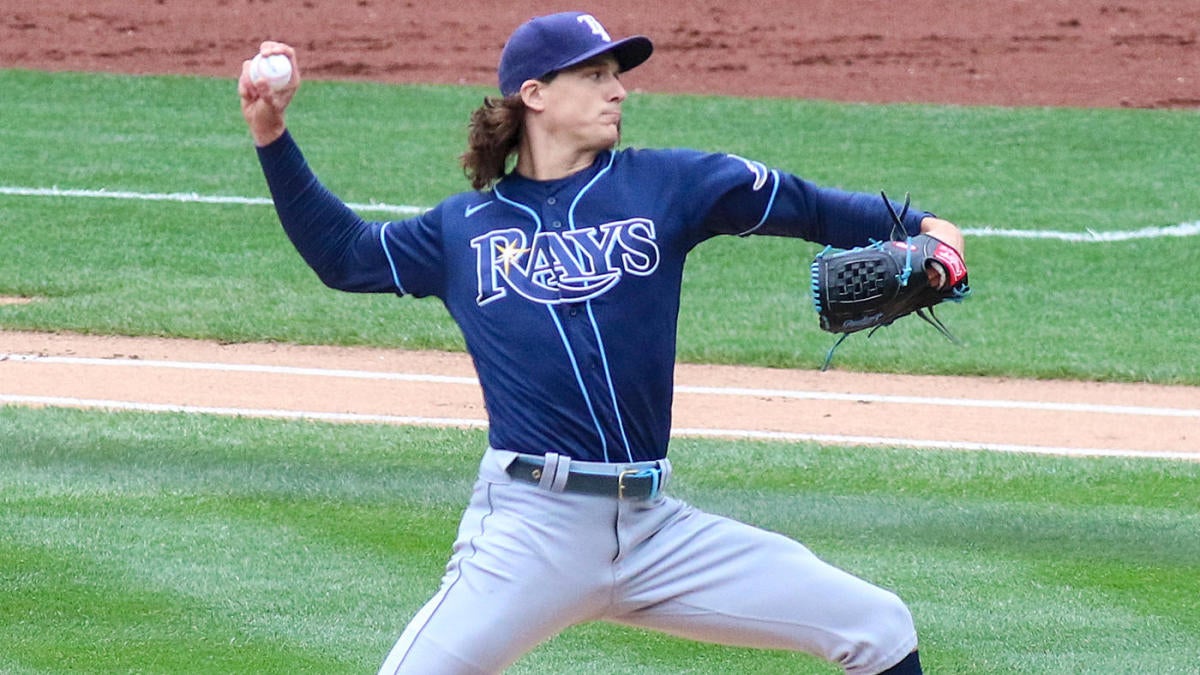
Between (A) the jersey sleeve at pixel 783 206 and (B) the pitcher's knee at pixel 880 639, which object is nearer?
(B) the pitcher's knee at pixel 880 639

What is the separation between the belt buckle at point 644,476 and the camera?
3355 millimetres

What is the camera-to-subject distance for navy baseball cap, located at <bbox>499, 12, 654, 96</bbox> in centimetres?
349

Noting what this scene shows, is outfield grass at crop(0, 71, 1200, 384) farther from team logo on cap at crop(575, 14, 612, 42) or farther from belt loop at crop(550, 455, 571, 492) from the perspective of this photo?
belt loop at crop(550, 455, 571, 492)

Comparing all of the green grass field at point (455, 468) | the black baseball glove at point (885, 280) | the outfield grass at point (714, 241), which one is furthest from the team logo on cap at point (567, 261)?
the outfield grass at point (714, 241)

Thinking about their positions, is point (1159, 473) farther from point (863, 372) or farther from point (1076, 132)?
point (1076, 132)

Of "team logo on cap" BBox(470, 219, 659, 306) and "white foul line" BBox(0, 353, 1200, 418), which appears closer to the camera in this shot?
"team logo on cap" BBox(470, 219, 659, 306)

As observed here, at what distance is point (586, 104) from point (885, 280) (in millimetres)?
648

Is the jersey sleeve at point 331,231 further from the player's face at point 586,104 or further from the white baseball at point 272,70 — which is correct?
the player's face at point 586,104

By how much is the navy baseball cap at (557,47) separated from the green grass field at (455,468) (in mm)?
1692

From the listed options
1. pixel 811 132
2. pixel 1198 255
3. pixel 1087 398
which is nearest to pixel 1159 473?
pixel 1087 398

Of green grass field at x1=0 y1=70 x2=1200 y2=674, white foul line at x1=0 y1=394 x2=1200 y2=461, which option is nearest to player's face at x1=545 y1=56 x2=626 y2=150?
green grass field at x1=0 y1=70 x2=1200 y2=674

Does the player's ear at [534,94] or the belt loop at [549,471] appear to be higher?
the player's ear at [534,94]

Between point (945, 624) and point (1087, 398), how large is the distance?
130 inches

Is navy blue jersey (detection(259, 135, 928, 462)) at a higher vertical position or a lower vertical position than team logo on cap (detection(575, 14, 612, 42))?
lower
